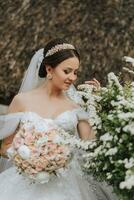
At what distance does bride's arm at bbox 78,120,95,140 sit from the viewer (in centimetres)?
583

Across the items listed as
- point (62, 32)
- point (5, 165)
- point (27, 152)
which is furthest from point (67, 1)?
point (27, 152)

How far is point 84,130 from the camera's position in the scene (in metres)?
5.88

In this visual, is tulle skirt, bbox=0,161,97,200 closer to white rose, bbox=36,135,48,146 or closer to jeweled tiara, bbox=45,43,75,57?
white rose, bbox=36,135,48,146

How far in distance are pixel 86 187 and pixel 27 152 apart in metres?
0.77

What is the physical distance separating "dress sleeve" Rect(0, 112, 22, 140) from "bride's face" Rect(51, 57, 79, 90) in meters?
0.45

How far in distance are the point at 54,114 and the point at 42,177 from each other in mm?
742

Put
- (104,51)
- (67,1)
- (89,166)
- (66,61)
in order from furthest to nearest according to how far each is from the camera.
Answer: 1. (67,1)
2. (104,51)
3. (66,61)
4. (89,166)

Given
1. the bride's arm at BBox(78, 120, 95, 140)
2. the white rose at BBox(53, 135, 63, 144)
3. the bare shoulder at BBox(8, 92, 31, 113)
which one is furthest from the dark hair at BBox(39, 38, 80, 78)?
the white rose at BBox(53, 135, 63, 144)

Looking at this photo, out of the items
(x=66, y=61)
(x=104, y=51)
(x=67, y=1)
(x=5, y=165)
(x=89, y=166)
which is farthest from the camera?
(x=67, y=1)

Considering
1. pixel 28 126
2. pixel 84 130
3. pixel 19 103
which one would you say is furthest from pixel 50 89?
pixel 28 126

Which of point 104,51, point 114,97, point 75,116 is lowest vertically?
point 104,51

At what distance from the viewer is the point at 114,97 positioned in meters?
5.00

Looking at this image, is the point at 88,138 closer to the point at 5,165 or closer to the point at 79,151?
the point at 79,151

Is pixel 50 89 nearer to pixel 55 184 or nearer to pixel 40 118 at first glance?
pixel 40 118
